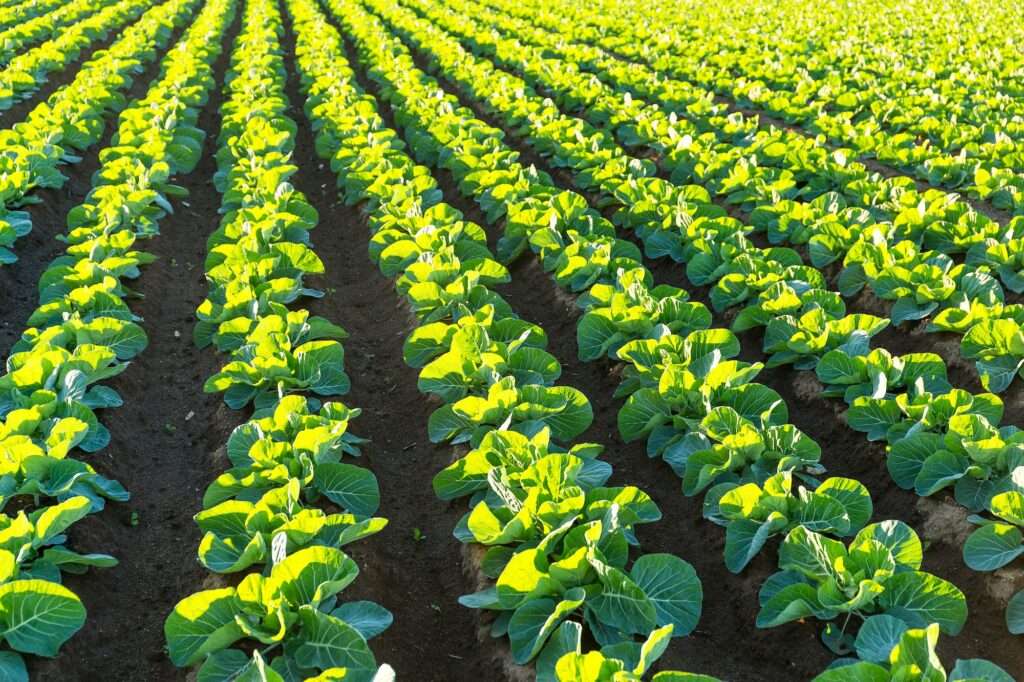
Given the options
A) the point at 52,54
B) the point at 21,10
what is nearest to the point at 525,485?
the point at 52,54

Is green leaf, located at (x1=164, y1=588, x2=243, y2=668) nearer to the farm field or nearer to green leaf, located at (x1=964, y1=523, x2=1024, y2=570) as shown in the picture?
the farm field

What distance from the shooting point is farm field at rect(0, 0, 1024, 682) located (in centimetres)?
399

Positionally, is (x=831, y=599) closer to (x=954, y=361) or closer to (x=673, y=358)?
(x=673, y=358)

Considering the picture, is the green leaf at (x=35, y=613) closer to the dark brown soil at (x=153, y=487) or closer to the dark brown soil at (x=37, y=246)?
the dark brown soil at (x=153, y=487)

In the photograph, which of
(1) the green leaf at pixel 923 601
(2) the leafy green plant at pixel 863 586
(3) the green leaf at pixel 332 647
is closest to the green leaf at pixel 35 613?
(3) the green leaf at pixel 332 647

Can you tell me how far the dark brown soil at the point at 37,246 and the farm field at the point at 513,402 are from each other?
46 millimetres

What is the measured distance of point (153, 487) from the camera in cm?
570

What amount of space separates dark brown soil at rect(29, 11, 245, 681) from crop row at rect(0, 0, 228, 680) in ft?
0.58

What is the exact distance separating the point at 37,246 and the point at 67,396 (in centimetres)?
425

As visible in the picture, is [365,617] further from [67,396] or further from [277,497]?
[67,396]

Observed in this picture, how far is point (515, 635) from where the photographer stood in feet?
13.0

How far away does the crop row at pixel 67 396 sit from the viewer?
377 cm

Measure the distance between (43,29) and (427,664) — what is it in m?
19.6

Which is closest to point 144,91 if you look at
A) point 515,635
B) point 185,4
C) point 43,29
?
point 43,29
